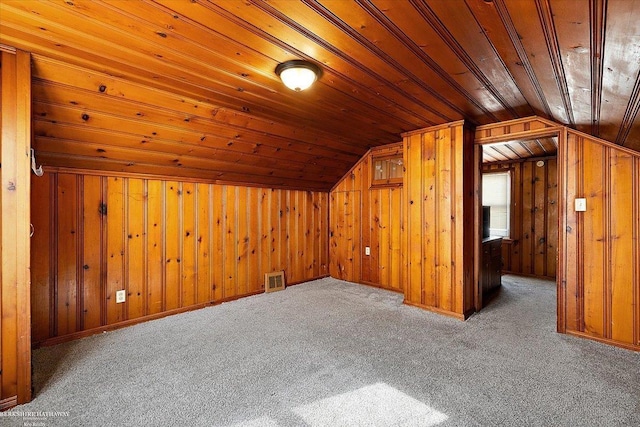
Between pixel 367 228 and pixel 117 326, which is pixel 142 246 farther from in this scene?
pixel 367 228

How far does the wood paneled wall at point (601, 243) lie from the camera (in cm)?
238

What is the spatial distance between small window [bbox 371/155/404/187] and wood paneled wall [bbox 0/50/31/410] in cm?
353

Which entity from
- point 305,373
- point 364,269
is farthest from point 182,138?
point 364,269

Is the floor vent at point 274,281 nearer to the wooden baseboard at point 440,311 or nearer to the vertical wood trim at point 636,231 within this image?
the wooden baseboard at point 440,311

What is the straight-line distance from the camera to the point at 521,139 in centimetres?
292

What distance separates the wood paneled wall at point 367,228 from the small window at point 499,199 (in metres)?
2.62

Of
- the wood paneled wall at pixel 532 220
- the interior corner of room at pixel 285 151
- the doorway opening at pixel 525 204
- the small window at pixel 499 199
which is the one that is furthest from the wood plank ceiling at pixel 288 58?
the small window at pixel 499 199

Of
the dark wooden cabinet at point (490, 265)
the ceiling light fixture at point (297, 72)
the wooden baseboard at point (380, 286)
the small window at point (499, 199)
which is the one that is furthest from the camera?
the small window at point (499, 199)

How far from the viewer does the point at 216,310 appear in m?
3.23

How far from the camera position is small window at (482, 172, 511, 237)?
535cm

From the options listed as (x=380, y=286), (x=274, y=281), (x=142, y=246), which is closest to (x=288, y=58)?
(x=142, y=246)

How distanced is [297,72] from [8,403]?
246cm

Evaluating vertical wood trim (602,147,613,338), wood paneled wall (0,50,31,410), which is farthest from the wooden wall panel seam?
vertical wood trim (602,147,613,338)

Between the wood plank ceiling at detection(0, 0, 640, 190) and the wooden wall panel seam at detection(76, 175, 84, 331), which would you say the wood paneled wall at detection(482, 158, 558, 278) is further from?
the wooden wall panel seam at detection(76, 175, 84, 331)
